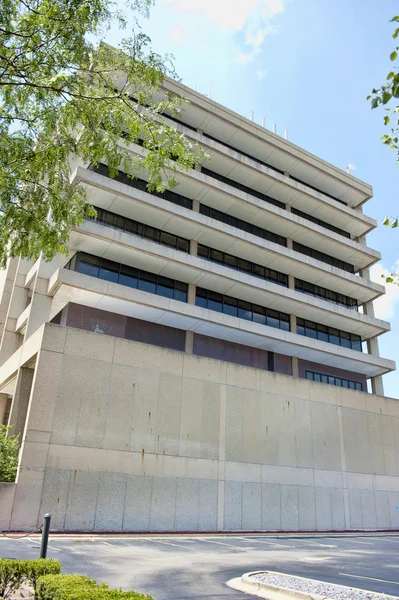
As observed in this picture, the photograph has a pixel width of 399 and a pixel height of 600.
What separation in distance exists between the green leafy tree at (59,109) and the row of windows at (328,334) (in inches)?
1123

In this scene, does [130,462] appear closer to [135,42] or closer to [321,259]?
[135,42]

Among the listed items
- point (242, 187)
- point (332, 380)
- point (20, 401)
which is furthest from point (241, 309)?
point (20, 401)

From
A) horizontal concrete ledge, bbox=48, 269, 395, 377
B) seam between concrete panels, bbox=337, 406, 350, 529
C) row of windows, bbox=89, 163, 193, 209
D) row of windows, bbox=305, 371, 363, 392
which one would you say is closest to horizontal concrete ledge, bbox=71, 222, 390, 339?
horizontal concrete ledge, bbox=48, 269, 395, 377

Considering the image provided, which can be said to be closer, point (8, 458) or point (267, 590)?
point (267, 590)

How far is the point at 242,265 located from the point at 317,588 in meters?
28.5

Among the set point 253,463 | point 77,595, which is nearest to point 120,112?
point 77,595

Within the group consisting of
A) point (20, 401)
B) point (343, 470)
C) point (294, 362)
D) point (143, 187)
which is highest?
point (143, 187)

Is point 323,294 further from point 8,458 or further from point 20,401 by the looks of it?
point 8,458

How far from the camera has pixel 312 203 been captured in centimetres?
4031

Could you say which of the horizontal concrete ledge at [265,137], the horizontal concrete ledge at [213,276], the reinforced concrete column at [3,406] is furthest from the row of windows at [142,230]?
the reinforced concrete column at [3,406]

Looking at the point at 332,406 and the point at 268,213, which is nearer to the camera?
the point at 332,406

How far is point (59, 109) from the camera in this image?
1036cm

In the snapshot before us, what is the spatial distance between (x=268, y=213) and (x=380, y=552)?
24.9 metres

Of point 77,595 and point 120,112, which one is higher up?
point 120,112
